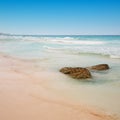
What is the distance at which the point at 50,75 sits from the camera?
324 inches

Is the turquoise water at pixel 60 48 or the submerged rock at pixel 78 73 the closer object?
the submerged rock at pixel 78 73

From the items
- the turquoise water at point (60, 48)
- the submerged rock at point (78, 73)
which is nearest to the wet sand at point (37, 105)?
Result: the submerged rock at point (78, 73)

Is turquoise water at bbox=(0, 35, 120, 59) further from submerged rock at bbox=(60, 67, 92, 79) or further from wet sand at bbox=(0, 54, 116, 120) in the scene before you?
wet sand at bbox=(0, 54, 116, 120)

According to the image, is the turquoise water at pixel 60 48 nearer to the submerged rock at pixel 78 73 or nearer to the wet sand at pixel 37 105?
the submerged rock at pixel 78 73

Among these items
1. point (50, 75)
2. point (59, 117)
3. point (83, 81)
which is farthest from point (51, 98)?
point (50, 75)

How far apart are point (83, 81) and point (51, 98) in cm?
224

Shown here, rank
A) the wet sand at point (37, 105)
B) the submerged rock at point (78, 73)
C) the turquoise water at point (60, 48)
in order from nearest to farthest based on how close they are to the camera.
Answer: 1. the wet sand at point (37, 105)
2. the submerged rock at point (78, 73)
3. the turquoise water at point (60, 48)

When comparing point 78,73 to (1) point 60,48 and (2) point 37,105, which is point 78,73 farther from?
(1) point 60,48

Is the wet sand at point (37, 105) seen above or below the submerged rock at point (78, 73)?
below

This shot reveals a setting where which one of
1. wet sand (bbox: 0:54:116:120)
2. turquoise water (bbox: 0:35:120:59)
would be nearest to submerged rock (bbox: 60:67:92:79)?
wet sand (bbox: 0:54:116:120)

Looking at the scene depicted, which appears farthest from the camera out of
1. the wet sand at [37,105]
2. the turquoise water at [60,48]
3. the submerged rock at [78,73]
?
the turquoise water at [60,48]

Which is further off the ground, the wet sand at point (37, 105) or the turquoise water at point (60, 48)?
the turquoise water at point (60, 48)

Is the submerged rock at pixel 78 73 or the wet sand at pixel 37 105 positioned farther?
the submerged rock at pixel 78 73

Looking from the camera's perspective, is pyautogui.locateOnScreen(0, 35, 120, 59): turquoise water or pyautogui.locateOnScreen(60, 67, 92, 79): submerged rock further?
pyautogui.locateOnScreen(0, 35, 120, 59): turquoise water
